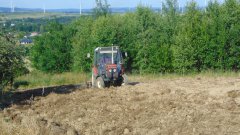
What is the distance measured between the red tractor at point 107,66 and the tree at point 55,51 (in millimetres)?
18061

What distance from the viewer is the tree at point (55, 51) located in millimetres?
38750

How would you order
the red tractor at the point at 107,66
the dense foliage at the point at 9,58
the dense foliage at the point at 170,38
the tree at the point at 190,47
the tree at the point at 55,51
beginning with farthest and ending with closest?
1. the tree at the point at 55,51
2. the tree at the point at 190,47
3. the dense foliage at the point at 170,38
4. the red tractor at the point at 107,66
5. the dense foliage at the point at 9,58

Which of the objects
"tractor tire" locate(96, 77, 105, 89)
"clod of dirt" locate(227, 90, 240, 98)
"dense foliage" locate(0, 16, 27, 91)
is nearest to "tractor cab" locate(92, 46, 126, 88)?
"tractor tire" locate(96, 77, 105, 89)

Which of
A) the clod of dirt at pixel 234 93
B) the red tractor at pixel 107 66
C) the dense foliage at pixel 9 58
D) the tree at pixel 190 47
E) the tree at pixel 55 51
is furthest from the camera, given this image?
the tree at pixel 55 51

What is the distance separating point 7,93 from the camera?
17.6m

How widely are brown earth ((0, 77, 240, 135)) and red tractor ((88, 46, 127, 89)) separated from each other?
100 centimetres

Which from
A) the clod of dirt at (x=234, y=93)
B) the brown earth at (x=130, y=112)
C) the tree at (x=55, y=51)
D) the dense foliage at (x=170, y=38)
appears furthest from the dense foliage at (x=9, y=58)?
the tree at (x=55, y=51)

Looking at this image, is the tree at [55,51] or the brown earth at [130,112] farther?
the tree at [55,51]

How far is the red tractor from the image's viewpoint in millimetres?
19844

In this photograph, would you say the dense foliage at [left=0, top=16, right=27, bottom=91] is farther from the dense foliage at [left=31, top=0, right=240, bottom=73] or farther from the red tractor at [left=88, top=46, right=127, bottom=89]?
the dense foliage at [left=31, top=0, right=240, bottom=73]

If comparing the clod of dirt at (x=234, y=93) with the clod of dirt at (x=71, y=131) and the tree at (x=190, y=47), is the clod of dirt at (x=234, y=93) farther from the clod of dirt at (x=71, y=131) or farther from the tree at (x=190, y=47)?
the tree at (x=190, y=47)

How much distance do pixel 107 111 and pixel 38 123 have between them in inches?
113

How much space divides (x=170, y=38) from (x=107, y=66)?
15069mm

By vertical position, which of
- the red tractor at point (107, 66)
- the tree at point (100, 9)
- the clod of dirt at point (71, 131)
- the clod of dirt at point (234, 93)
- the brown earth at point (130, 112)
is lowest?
the clod of dirt at point (71, 131)
